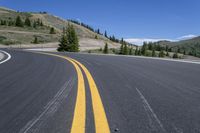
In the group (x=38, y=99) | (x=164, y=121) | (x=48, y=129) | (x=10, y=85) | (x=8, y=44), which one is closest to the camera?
(x=48, y=129)

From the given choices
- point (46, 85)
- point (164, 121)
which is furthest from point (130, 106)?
point (46, 85)

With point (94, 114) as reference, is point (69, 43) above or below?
above

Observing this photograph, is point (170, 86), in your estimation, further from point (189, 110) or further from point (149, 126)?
point (149, 126)

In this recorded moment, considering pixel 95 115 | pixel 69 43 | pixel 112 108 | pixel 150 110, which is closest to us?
pixel 95 115

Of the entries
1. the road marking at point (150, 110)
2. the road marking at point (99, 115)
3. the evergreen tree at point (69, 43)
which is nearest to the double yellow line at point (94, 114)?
the road marking at point (99, 115)

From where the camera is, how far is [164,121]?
156 inches

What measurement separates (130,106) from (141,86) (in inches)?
88.5

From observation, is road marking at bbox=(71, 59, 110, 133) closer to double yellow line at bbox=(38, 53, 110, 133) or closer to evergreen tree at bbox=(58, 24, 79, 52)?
double yellow line at bbox=(38, 53, 110, 133)

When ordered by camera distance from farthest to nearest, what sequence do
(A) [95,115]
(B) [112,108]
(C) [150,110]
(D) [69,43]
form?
1. (D) [69,43]
2. (B) [112,108]
3. (C) [150,110]
4. (A) [95,115]

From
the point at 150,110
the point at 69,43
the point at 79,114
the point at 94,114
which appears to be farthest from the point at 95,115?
the point at 69,43

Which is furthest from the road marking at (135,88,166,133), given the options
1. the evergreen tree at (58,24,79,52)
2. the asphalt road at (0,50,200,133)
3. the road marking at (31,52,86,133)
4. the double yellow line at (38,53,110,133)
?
the evergreen tree at (58,24,79,52)

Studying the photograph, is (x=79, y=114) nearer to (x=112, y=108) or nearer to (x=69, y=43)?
(x=112, y=108)

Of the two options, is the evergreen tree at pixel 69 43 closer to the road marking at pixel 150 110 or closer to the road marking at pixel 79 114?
the road marking at pixel 79 114

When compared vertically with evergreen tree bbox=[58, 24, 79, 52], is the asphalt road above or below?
below
